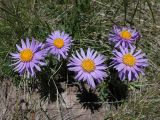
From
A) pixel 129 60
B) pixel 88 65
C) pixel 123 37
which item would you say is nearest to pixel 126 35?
pixel 123 37

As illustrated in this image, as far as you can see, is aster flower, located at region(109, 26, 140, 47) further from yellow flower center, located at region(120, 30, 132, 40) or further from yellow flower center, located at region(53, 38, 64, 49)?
yellow flower center, located at region(53, 38, 64, 49)

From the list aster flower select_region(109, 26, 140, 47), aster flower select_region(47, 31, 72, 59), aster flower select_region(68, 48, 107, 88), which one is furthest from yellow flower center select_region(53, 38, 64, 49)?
aster flower select_region(109, 26, 140, 47)

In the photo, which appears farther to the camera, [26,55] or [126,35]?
[126,35]

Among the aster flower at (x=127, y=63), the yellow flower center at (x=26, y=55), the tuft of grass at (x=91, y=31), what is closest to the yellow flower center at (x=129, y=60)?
the aster flower at (x=127, y=63)

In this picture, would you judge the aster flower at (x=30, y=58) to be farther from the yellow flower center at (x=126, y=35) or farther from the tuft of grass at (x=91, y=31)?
the yellow flower center at (x=126, y=35)

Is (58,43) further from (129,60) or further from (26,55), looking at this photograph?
(129,60)
